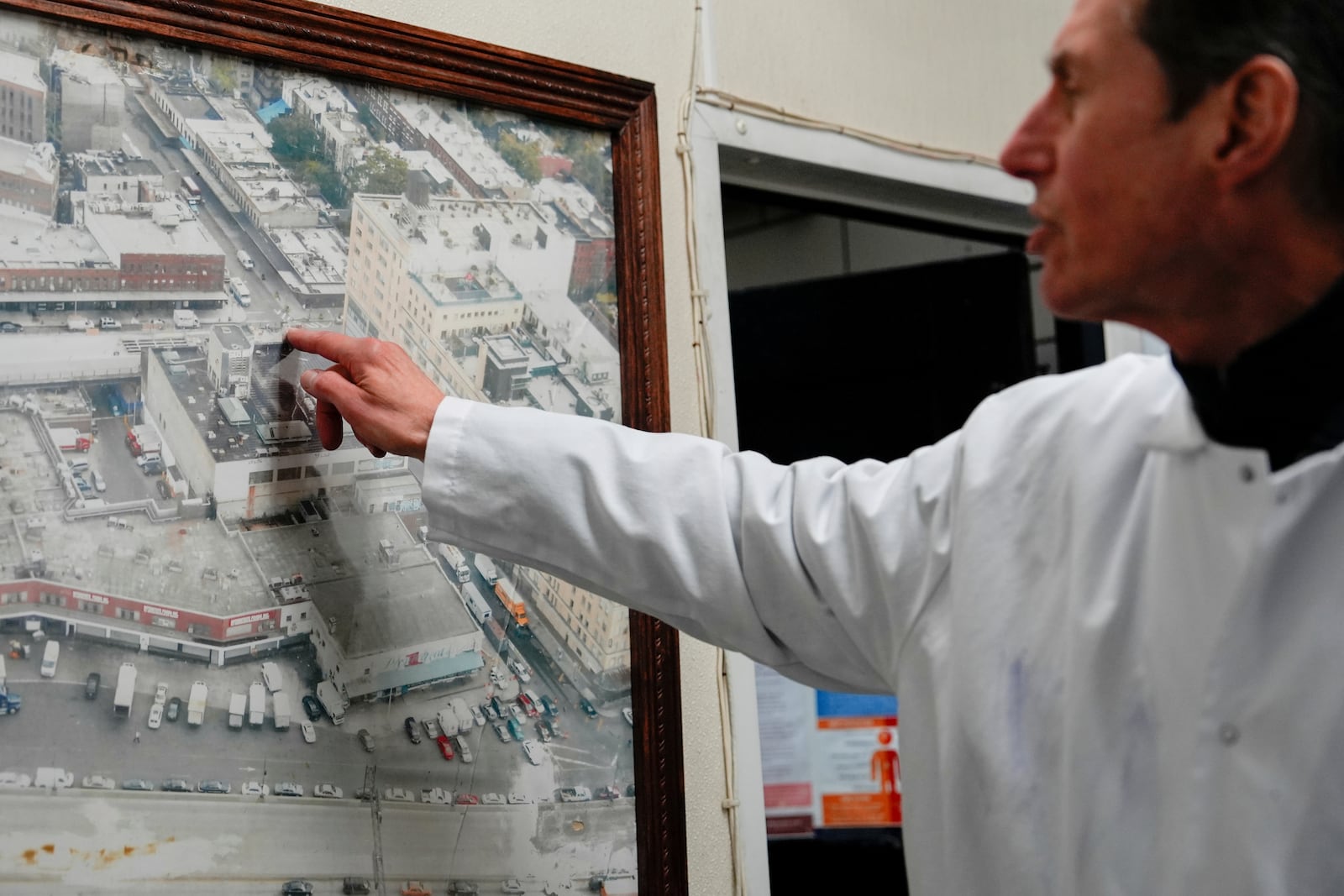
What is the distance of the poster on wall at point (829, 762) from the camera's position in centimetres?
222

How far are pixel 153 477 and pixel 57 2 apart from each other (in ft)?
1.10

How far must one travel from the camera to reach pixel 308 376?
0.89 metres

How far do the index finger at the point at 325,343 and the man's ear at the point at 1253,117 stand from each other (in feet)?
1.95

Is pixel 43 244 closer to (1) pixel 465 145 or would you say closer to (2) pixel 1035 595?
(1) pixel 465 145

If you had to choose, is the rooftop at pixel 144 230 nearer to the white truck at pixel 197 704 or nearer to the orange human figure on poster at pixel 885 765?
the white truck at pixel 197 704

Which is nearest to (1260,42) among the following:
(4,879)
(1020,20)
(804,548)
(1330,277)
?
(1330,277)

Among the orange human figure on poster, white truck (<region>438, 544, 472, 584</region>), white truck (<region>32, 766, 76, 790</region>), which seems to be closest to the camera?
white truck (<region>32, 766, 76, 790</region>)

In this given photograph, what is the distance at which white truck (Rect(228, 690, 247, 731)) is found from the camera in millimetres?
841

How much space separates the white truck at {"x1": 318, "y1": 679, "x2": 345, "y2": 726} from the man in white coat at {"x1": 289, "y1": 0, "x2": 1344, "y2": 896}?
159 millimetres

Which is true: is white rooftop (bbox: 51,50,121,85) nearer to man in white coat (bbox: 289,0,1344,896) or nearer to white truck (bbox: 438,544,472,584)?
man in white coat (bbox: 289,0,1344,896)

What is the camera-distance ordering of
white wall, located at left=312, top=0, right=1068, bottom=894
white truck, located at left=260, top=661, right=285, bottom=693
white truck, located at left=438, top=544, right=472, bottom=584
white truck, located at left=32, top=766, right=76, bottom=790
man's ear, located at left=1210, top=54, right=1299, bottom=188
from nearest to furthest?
man's ear, located at left=1210, top=54, right=1299, bottom=188, white truck, located at left=32, top=766, right=76, bottom=790, white truck, located at left=260, top=661, right=285, bottom=693, white truck, located at left=438, top=544, right=472, bottom=584, white wall, located at left=312, top=0, right=1068, bottom=894

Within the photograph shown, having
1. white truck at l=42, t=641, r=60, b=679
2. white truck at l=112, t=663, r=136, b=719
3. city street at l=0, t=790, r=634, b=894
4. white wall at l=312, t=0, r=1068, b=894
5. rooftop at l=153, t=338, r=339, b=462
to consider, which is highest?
white wall at l=312, t=0, r=1068, b=894

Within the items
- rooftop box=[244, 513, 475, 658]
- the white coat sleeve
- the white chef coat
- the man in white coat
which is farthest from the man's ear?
rooftop box=[244, 513, 475, 658]

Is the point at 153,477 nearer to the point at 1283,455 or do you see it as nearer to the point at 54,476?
the point at 54,476
